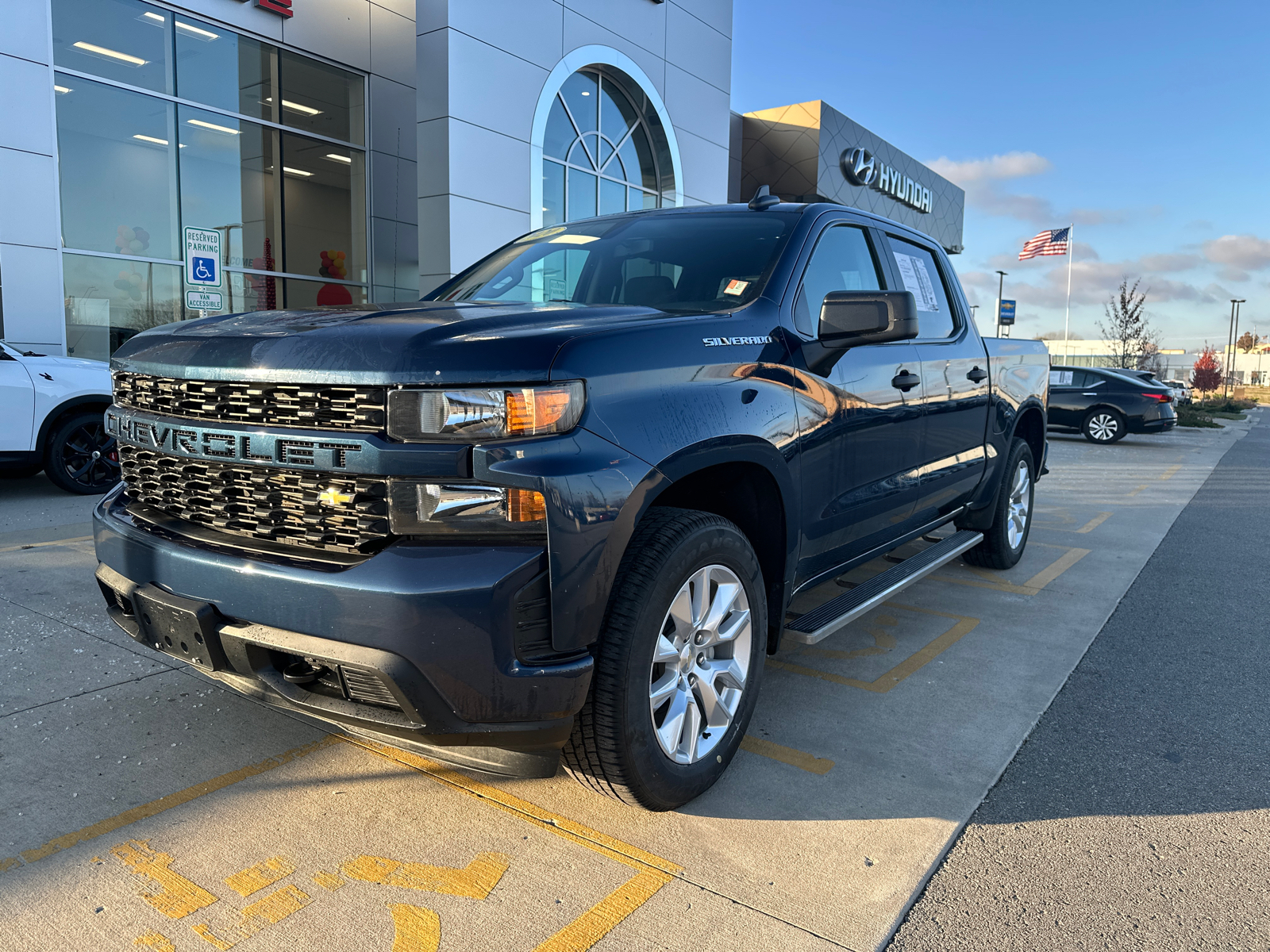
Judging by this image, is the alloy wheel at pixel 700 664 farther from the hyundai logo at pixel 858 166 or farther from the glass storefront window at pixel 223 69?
the hyundai logo at pixel 858 166

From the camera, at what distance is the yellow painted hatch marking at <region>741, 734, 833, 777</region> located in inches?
118

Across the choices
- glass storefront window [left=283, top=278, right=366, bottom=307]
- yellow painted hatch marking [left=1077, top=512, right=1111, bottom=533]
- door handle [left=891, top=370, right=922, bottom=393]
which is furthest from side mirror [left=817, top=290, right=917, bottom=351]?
glass storefront window [left=283, top=278, right=366, bottom=307]

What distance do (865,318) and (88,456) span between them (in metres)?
7.18

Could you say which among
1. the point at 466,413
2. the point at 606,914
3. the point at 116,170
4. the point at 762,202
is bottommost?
the point at 606,914

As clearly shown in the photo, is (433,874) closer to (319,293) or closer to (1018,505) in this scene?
(1018,505)

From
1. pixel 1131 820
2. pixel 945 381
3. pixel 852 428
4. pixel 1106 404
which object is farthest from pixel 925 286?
pixel 1106 404

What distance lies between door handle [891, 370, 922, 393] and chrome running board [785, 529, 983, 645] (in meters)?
0.82

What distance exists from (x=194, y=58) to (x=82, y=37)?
146 cm

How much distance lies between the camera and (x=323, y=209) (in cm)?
1373

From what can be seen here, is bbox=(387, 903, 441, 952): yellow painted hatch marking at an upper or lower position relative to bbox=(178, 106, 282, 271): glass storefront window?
lower

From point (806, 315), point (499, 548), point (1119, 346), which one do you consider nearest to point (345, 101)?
point (806, 315)

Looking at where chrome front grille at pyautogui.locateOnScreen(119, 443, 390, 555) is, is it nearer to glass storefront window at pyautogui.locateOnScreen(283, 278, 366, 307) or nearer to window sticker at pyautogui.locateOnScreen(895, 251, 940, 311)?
window sticker at pyautogui.locateOnScreen(895, 251, 940, 311)

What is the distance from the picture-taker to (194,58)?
465 inches

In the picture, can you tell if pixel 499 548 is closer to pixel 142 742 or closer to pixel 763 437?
pixel 763 437
